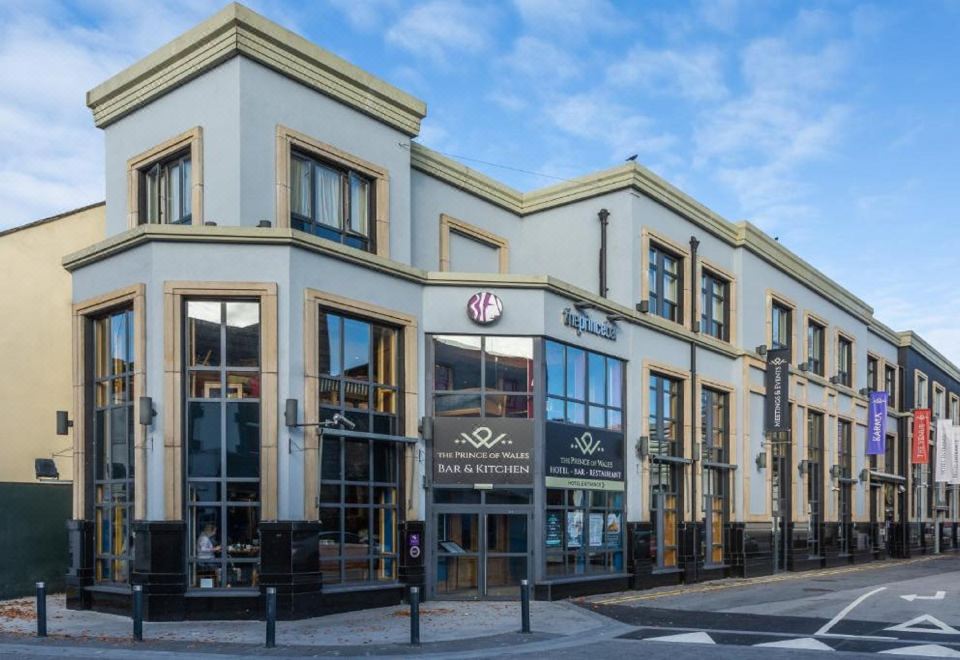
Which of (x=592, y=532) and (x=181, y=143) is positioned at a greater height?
(x=181, y=143)

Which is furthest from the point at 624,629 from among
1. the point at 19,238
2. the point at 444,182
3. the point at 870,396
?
the point at 870,396

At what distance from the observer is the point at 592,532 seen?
22.4m

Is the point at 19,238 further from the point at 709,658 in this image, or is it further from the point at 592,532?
the point at 709,658

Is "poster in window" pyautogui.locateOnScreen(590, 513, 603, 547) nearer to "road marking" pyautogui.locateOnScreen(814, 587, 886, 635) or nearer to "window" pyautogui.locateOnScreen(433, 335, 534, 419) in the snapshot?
"window" pyautogui.locateOnScreen(433, 335, 534, 419)

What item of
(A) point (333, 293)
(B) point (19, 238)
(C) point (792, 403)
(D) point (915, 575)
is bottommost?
(D) point (915, 575)

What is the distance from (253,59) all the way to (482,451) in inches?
348

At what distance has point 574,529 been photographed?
2178 cm

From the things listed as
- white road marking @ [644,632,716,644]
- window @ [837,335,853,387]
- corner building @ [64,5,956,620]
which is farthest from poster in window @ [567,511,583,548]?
window @ [837,335,853,387]

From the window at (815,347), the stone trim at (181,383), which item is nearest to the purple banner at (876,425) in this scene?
the window at (815,347)

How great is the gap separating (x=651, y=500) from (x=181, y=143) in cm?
1399

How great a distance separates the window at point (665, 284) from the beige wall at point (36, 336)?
14.0 meters

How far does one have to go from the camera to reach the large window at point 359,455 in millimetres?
18422

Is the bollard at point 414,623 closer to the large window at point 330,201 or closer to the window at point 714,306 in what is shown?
the large window at point 330,201

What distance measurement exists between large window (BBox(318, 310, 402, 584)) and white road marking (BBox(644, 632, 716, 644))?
595 centimetres
